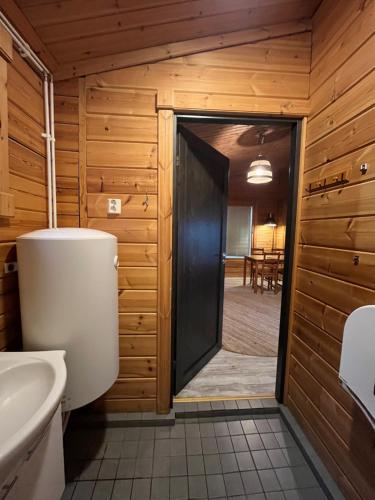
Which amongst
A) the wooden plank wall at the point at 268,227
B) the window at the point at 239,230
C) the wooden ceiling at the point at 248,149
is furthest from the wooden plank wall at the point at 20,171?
the wooden plank wall at the point at 268,227

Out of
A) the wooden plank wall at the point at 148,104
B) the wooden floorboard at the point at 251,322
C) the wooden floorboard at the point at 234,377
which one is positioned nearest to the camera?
the wooden plank wall at the point at 148,104

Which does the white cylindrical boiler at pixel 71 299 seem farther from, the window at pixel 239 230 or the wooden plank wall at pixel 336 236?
the window at pixel 239 230

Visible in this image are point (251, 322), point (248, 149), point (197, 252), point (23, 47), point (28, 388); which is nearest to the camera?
point (28, 388)

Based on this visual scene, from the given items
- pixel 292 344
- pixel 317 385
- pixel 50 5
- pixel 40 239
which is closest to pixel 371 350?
pixel 317 385

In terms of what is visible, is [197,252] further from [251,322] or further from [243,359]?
[251,322]

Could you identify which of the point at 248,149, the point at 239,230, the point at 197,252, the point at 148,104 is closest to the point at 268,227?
the point at 239,230

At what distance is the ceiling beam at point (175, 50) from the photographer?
1438mm

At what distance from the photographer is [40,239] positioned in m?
1.04

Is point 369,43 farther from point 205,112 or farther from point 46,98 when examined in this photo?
point 46,98

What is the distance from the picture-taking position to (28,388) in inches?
37.2

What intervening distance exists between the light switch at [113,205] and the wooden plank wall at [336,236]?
1.21 m

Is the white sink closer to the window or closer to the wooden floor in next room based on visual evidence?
the wooden floor in next room

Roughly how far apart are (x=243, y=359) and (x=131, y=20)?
2714 millimetres

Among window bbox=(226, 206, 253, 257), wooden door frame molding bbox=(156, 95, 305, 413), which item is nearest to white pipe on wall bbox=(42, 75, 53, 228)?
wooden door frame molding bbox=(156, 95, 305, 413)
